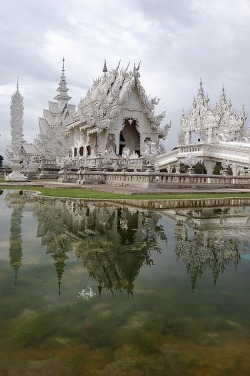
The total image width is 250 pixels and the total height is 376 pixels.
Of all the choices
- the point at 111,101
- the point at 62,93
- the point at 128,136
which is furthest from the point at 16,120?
the point at 62,93

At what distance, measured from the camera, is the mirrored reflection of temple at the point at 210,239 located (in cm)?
447

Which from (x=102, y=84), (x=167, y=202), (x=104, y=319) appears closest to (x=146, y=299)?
(x=104, y=319)

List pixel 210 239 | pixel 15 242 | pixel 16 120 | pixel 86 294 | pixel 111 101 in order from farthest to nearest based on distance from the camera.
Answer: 1. pixel 111 101
2. pixel 16 120
3. pixel 210 239
4. pixel 15 242
5. pixel 86 294

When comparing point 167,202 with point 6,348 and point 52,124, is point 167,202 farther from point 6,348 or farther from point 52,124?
point 52,124

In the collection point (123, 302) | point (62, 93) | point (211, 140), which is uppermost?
point (62, 93)

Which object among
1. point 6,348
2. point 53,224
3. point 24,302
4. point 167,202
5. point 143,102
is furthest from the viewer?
point 143,102

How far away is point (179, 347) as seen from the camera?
8.02ft

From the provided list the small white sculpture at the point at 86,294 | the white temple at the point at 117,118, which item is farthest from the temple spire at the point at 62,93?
the small white sculpture at the point at 86,294

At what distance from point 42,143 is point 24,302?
46.7 metres

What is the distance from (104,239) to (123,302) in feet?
8.44

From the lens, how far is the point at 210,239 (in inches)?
234

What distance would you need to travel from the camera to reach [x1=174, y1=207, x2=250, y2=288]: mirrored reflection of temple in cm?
447

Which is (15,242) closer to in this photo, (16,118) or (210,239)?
(210,239)

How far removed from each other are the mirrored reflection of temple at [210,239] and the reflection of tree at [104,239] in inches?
20.2
